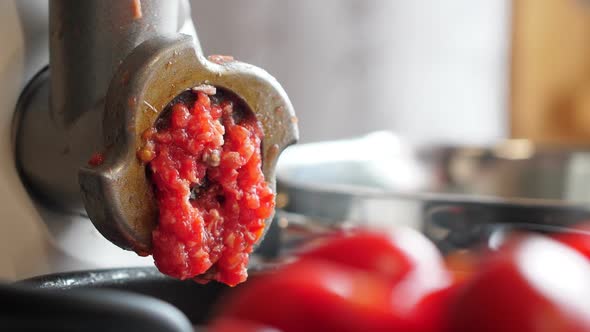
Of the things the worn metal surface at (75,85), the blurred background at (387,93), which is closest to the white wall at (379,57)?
the blurred background at (387,93)

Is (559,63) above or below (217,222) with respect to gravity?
below

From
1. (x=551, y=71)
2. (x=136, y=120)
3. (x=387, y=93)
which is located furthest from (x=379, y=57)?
(x=136, y=120)

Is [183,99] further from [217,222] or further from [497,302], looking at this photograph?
[497,302]

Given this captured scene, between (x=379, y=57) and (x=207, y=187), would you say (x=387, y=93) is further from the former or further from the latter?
(x=207, y=187)

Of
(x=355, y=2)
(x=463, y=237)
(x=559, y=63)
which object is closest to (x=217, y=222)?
(x=463, y=237)

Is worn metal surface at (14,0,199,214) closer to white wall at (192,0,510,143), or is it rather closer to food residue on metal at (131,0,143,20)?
food residue on metal at (131,0,143,20)

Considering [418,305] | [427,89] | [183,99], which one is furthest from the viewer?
[427,89]
